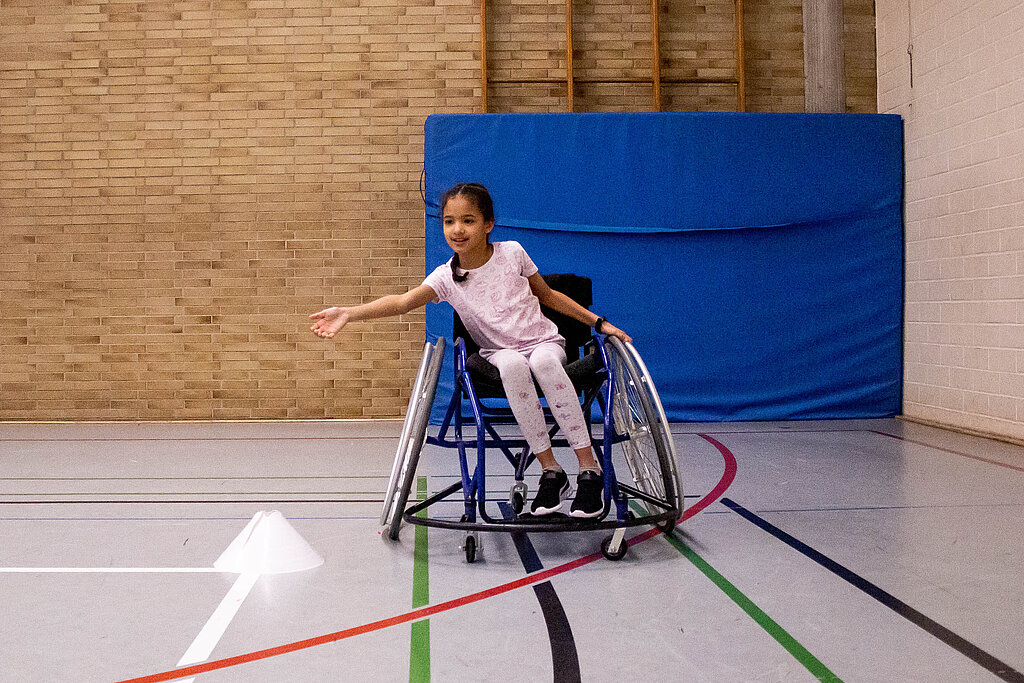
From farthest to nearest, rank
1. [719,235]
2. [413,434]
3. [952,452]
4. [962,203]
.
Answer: [719,235], [962,203], [952,452], [413,434]

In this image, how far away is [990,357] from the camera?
4137mm

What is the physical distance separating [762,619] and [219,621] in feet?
3.48

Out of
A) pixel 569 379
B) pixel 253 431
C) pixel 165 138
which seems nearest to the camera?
pixel 569 379

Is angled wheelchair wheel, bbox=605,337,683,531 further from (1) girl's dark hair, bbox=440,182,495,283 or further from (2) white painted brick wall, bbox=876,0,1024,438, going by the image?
(2) white painted brick wall, bbox=876,0,1024,438

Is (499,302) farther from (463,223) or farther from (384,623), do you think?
(384,623)

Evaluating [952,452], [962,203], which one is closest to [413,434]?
[952,452]

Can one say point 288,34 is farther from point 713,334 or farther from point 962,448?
point 962,448

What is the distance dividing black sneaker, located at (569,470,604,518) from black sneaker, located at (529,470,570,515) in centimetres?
5

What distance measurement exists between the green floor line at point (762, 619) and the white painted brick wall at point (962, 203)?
258cm

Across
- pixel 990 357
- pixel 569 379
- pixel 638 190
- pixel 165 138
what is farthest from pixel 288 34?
pixel 990 357

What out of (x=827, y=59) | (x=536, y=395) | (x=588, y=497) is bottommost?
(x=588, y=497)

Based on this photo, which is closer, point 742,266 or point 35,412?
point 742,266

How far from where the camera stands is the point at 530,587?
74.4 inches

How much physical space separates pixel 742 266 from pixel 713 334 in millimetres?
416
